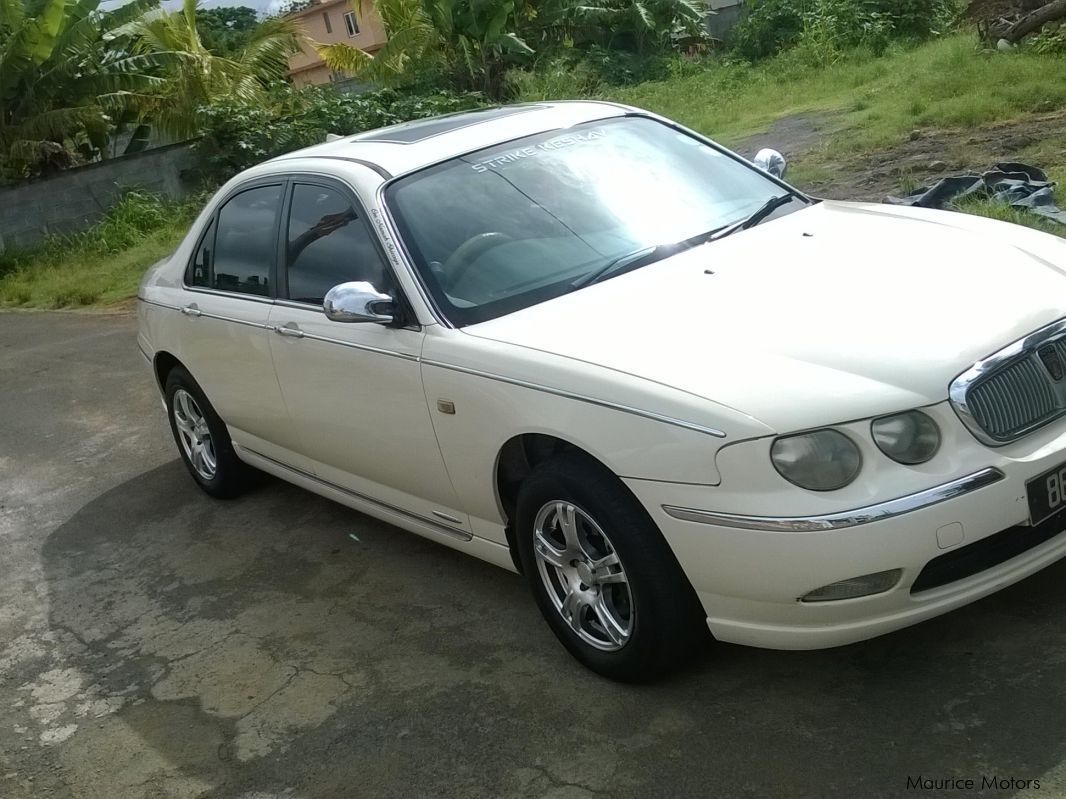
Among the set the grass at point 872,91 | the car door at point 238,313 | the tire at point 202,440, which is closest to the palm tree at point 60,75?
the grass at point 872,91

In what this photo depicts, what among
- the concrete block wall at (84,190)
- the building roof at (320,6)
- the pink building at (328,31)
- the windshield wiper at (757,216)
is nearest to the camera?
the windshield wiper at (757,216)

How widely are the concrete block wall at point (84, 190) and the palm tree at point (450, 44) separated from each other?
14.4 ft

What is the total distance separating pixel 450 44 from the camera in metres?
22.8

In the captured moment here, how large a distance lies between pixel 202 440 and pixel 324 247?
1.94 m

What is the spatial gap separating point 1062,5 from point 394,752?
13693 mm

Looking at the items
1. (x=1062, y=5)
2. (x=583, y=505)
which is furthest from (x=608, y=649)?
(x=1062, y=5)

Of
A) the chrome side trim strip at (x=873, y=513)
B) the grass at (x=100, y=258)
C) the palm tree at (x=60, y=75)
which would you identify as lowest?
the grass at (x=100, y=258)

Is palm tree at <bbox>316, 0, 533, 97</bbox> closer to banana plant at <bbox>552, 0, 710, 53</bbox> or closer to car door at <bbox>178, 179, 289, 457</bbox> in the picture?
banana plant at <bbox>552, 0, 710, 53</bbox>

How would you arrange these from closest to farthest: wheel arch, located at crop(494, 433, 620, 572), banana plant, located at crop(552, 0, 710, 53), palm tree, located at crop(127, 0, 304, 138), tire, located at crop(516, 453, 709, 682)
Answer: tire, located at crop(516, 453, 709, 682) < wheel arch, located at crop(494, 433, 620, 572) < palm tree, located at crop(127, 0, 304, 138) < banana plant, located at crop(552, 0, 710, 53)

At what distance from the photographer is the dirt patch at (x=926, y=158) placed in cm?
1011

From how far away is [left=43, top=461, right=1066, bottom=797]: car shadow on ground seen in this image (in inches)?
137

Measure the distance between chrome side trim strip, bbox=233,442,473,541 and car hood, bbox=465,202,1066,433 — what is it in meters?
0.80

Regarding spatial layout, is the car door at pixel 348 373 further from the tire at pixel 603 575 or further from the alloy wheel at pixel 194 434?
the alloy wheel at pixel 194 434

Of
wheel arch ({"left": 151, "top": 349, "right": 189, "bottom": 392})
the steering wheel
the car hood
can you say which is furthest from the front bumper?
wheel arch ({"left": 151, "top": 349, "right": 189, "bottom": 392})
